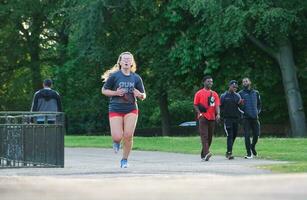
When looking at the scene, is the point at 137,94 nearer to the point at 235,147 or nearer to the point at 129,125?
Result: the point at 129,125

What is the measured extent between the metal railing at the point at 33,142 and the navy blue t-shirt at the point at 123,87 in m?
1.45

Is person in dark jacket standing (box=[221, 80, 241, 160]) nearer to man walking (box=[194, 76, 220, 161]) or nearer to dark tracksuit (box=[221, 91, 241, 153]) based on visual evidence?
dark tracksuit (box=[221, 91, 241, 153])

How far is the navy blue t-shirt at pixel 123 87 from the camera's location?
42.2 ft

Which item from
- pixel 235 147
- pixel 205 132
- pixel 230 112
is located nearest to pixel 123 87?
pixel 205 132

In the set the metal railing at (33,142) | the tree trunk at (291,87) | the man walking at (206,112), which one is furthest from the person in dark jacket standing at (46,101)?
the tree trunk at (291,87)

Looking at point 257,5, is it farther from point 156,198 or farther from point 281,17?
point 156,198

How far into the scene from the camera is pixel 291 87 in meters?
34.9

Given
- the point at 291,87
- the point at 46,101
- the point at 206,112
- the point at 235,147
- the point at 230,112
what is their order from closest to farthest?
the point at 206,112 → the point at 46,101 → the point at 230,112 → the point at 235,147 → the point at 291,87

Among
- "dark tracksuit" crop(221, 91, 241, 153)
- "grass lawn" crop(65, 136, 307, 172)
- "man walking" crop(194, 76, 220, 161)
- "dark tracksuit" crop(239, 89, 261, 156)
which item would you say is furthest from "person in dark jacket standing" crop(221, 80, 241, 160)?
"grass lawn" crop(65, 136, 307, 172)

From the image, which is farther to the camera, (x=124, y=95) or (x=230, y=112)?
(x=230, y=112)

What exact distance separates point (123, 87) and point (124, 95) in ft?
0.45

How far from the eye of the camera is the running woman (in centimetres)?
1284

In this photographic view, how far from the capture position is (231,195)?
6.38m

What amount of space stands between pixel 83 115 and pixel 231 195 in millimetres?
44932
